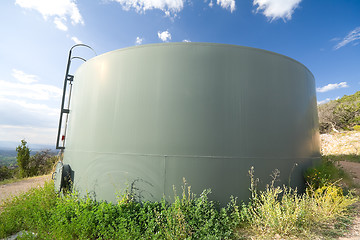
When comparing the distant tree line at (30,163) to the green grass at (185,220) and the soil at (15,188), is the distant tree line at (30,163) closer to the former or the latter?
the soil at (15,188)

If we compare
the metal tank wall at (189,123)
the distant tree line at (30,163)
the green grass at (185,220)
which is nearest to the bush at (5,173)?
the distant tree line at (30,163)

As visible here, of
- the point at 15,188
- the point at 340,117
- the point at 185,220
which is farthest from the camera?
the point at 340,117

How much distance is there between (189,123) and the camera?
134 inches

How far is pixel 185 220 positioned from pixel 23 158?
10481 mm

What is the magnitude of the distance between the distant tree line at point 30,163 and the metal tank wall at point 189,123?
25.6 feet

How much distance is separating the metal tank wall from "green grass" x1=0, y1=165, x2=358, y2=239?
240mm

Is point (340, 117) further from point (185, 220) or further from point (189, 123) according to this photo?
point (185, 220)

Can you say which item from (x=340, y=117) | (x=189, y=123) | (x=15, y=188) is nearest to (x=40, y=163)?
(x=15, y=188)

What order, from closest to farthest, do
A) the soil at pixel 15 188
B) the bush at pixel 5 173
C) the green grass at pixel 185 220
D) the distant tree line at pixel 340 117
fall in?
the green grass at pixel 185 220 → the soil at pixel 15 188 → the bush at pixel 5 173 → the distant tree line at pixel 340 117

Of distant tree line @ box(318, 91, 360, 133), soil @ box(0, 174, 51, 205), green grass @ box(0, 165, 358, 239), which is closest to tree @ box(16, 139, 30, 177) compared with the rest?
soil @ box(0, 174, 51, 205)

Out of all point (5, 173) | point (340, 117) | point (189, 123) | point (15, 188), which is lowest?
point (5, 173)

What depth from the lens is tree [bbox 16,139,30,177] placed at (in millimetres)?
9109

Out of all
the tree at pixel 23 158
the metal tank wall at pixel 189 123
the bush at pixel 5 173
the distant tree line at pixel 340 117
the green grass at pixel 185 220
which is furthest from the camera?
the distant tree line at pixel 340 117

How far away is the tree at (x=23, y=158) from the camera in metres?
9.11
